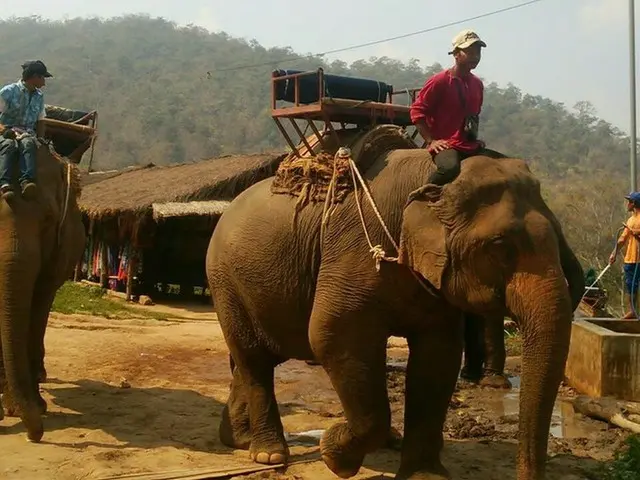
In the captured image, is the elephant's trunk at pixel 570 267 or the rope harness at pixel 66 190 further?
the rope harness at pixel 66 190

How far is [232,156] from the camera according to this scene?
23.7 m

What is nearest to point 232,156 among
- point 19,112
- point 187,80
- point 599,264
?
point 599,264

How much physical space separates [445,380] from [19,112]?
4.57 meters

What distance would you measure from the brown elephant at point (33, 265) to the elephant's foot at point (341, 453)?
2.21 m

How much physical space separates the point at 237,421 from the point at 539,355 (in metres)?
3.02

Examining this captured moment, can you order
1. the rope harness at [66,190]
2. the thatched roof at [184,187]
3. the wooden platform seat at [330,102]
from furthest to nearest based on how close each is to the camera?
the thatched roof at [184,187] → the rope harness at [66,190] → the wooden platform seat at [330,102]

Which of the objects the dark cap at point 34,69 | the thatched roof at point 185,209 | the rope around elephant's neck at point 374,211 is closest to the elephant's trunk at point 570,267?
the rope around elephant's neck at point 374,211

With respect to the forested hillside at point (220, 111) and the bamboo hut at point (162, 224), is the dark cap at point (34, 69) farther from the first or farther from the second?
the forested hillside at point (220, 111)

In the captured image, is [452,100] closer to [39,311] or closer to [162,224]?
[39,311]

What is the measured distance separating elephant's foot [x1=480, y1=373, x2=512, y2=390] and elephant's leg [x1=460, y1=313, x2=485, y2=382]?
11cm

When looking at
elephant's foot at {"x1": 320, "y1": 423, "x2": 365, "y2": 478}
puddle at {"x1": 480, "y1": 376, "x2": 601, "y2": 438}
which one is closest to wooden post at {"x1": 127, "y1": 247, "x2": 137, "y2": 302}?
puddle at {"x1": 480, "y1": 376, "x2": 601, "y2": 438}

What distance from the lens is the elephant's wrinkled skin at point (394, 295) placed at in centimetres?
442

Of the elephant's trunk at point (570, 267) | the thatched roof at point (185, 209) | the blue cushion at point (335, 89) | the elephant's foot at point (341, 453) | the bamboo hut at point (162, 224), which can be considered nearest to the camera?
the elephant's trunk at point (570, 267)

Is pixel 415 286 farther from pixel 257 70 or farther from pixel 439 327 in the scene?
pixel 257 70
